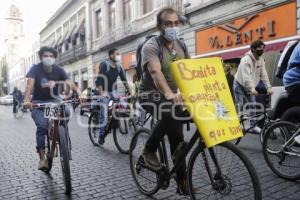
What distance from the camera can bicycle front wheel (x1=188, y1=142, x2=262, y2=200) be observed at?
292 centimetres

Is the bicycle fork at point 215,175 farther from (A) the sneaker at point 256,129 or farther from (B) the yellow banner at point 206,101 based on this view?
(A) the sneaker at point 256,129

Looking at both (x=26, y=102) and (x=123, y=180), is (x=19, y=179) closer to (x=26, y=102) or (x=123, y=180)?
(x=26, y=102)

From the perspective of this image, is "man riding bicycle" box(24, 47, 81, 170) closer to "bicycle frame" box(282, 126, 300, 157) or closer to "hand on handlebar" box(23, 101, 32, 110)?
"hand on handlebar" box(23, 101, 32, 110)

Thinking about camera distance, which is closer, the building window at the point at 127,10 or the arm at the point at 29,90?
the arm at the point at 29,90

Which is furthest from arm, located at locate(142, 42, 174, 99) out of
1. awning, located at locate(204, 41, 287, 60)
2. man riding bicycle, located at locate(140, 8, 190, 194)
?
awning, located at locate(204, 41, 287, 60)

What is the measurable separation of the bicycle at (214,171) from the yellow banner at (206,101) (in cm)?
15

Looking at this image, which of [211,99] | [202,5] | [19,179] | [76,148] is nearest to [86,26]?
[202,5]

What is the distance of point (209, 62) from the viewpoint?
3.25m

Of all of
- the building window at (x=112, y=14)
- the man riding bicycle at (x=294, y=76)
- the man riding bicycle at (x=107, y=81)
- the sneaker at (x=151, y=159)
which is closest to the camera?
the sneaker at (x=151, y=159)

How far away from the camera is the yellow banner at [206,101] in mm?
2988

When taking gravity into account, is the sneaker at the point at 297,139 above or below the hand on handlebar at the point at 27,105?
below

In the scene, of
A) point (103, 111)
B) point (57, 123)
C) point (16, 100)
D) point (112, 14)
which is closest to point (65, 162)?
point (57, 123)

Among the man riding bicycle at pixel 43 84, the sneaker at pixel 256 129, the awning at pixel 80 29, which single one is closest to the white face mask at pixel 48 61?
the man riding bicycle at pixel 43 84

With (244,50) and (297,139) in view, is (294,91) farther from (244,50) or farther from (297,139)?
(244,50)
